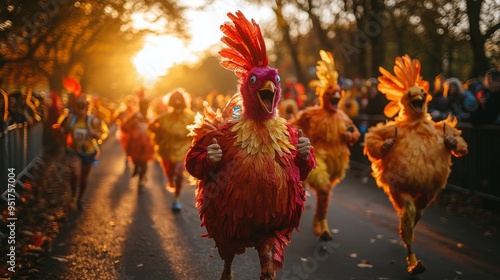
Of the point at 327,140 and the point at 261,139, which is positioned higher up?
the point at 261,139

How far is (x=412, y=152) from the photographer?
5977 millimetres

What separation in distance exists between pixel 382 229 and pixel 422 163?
2274mm

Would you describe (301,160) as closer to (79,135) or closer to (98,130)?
(79,135)

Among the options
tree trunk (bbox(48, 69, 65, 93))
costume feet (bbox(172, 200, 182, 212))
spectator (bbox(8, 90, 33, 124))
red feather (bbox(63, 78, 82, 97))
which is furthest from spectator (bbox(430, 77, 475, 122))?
tree trunk (bbox(48, 69, 65, 93))

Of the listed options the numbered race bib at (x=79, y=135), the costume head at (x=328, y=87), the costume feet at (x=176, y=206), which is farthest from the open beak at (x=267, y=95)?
the numbered race bib at (x=79, y=135)

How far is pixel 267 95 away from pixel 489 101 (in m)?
6.66

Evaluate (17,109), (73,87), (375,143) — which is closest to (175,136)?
(73,87)

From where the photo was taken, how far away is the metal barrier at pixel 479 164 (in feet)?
30.0

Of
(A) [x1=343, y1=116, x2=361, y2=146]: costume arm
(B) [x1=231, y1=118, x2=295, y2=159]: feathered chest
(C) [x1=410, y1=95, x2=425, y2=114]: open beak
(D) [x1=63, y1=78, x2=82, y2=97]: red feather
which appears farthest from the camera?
(D) [x1=63, y1=78, x2=82, y2=97]: red feather

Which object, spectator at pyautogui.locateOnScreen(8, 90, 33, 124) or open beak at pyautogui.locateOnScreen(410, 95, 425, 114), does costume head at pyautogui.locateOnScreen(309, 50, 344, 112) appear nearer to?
open beak at pyautogui.locateOnScreen(410, 95, 425, 114)

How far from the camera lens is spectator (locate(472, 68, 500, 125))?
30.2 ft

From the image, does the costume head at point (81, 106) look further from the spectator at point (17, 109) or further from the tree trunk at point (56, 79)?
the tree trunk at point (56, 79)

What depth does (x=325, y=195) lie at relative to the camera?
729cm

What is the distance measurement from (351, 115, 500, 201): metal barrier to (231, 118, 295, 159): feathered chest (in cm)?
465
